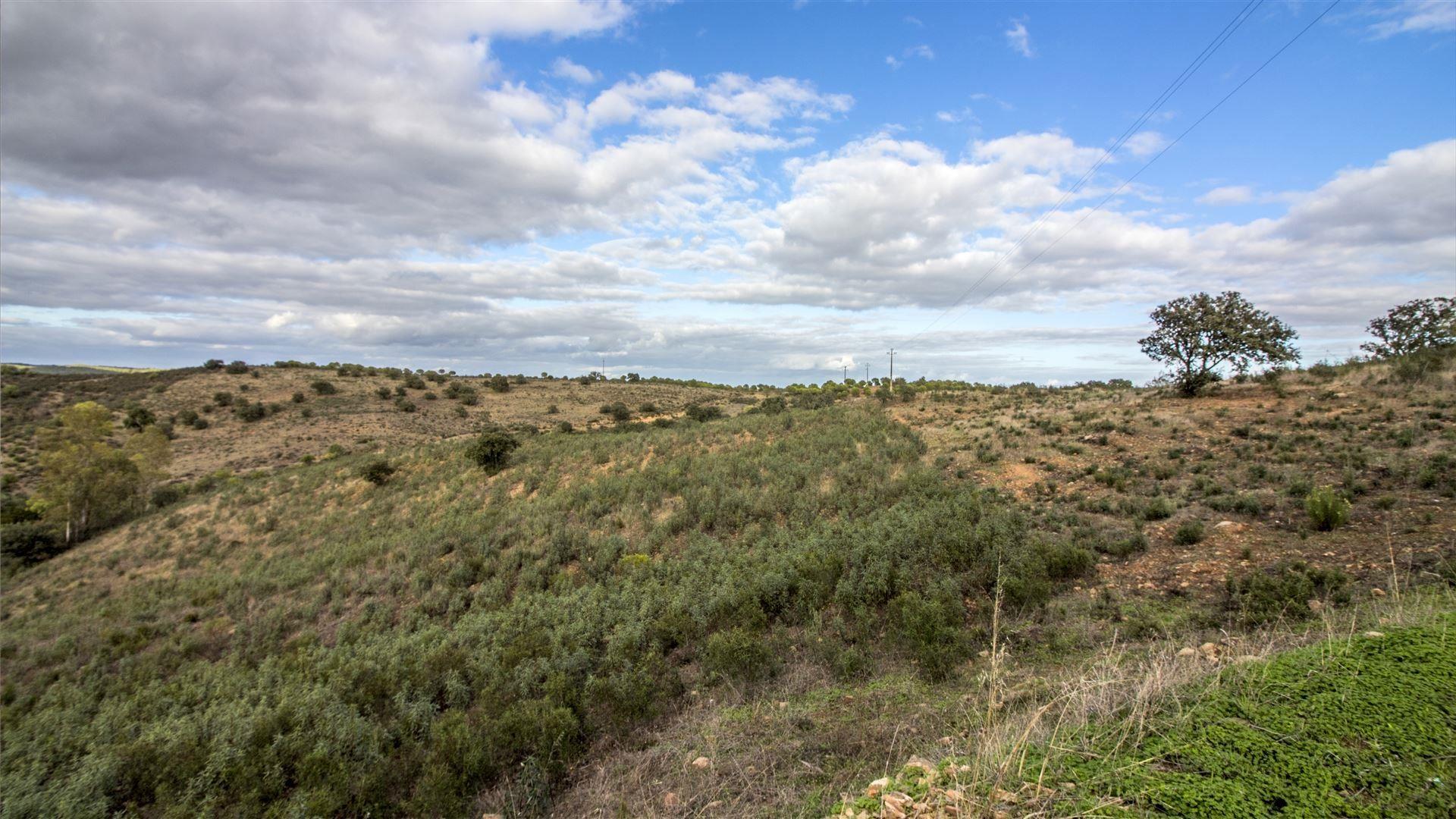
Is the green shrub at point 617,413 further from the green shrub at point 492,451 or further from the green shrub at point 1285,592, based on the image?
the green shrub at point 1285,592

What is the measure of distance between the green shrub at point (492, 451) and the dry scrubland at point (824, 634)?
6.15 ft

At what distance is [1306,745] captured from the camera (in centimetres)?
290

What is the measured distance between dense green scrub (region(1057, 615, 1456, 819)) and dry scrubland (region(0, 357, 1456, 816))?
0.02m

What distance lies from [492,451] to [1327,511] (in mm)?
24760

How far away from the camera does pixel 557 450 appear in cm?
2450

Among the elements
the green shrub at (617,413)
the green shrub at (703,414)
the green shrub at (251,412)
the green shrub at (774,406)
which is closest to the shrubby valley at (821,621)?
the green shrub at (774,406)

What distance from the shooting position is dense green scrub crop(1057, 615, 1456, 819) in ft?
8.44

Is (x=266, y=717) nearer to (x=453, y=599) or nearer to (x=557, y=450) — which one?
(x=453, y=599)

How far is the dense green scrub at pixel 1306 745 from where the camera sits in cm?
257

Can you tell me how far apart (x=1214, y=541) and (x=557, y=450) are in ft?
72.9

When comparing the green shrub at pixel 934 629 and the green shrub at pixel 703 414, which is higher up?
the green shrub at pixel 703 414

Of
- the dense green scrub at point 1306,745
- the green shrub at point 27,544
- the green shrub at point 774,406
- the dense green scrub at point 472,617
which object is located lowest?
the green shrub at point 27,544

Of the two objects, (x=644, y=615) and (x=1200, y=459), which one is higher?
(x=1200, y=459)

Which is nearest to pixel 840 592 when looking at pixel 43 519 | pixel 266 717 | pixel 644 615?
pixel 644 615
